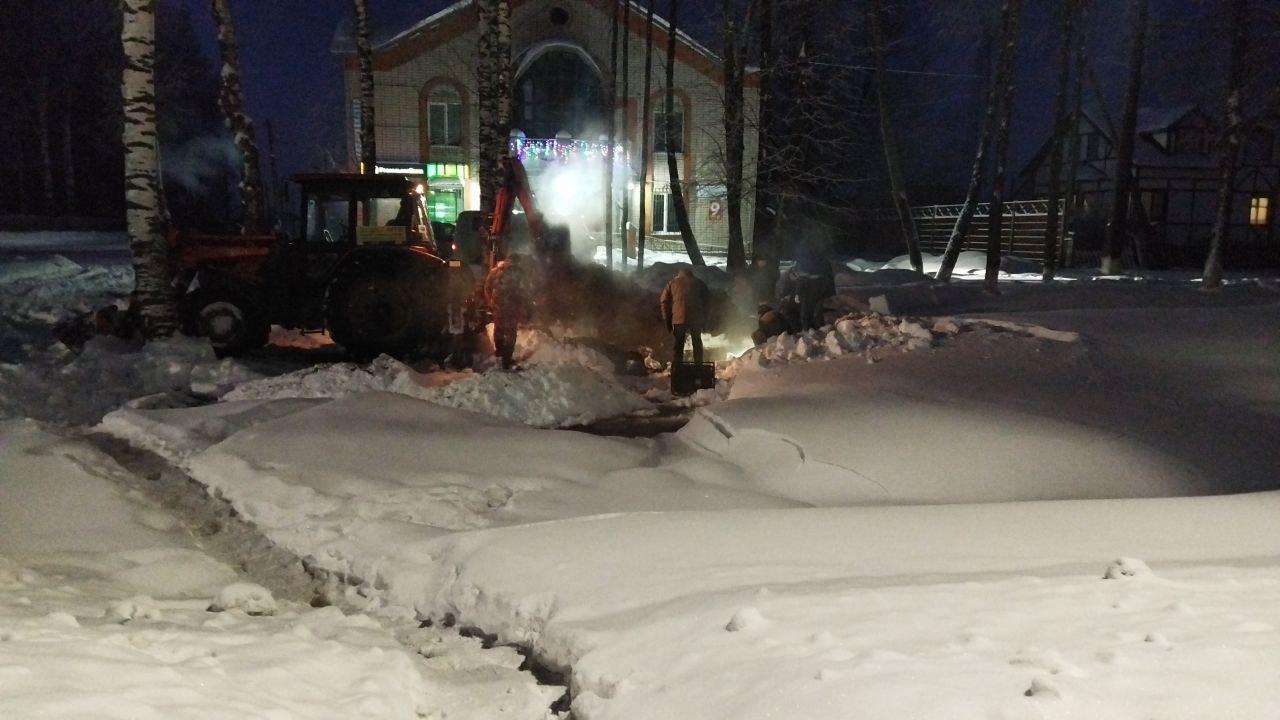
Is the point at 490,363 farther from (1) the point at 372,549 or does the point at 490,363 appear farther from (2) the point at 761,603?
(2) the point at 761,603

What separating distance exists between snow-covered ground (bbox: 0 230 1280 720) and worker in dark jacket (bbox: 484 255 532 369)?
→ 211 centimetres

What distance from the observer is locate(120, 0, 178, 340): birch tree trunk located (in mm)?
12234

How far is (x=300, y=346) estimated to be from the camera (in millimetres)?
14617

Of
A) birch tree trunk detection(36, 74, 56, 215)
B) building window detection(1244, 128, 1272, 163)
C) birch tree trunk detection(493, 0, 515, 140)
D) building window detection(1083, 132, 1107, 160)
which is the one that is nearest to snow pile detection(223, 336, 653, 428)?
birch tree trunk detection(493, 0, 515, 140)

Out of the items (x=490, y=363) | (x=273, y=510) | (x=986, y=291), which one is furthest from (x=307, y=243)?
(x=986, y=291)

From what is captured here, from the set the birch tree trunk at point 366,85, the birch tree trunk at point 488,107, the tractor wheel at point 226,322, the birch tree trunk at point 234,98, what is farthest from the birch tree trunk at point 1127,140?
the tractor wheel at point 226,322

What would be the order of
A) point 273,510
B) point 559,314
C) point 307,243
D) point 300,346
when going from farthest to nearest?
point 559,314 → point 300,346 → point 307,243 → point 273,510

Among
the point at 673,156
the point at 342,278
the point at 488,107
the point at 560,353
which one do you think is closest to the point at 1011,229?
the point at 673,156

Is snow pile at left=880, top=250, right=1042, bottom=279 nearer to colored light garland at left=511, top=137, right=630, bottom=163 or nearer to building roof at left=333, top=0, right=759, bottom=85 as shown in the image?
building roof at left=333, top=0, right=759, bottom=85

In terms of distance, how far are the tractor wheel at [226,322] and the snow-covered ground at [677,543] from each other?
1772 millimetres

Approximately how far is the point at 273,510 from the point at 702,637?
3805 mm

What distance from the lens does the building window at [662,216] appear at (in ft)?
125

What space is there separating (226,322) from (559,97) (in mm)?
26202

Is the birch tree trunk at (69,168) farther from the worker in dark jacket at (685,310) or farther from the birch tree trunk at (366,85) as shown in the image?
the worker in dark jacket at (685,310)
